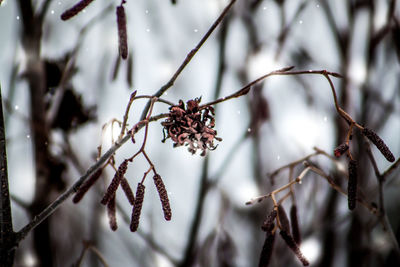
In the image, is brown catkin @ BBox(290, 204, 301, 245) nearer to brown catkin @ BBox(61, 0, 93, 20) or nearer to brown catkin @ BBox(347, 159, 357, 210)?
brown catkin @ BBox(347, 159, 357, 210)

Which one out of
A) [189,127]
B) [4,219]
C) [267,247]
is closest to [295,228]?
[267,247]

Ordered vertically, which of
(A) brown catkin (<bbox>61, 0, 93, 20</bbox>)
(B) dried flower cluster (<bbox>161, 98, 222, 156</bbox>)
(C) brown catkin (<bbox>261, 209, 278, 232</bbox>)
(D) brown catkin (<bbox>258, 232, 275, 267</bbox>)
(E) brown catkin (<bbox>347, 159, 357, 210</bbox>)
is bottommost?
(D) brown catkin (<bbox>258, 232, 275, 267</bbox>)

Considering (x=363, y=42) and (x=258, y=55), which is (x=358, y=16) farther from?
(x=258, y=55)

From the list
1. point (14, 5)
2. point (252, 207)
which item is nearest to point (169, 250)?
point (252, 207)

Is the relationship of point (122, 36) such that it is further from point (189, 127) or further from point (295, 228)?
point (295, 228)

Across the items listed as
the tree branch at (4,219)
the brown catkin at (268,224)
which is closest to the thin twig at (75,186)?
the tree branch at (4,219)

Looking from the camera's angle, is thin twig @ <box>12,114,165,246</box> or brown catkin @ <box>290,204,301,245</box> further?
brown catkin @ <box>290,204,301,245</box>

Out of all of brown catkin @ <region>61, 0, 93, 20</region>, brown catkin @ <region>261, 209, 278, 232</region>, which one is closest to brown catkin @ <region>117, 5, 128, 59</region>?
brown catkin @ <region>61, 0, 93, 20</region>

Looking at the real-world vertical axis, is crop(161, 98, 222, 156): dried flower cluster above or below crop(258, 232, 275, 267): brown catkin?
above

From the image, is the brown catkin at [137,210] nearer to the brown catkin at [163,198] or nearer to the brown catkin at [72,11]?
the brown catkin at [163,198]

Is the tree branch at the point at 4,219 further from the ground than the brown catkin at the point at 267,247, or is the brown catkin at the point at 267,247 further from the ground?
the tree branch at the point at 4,219

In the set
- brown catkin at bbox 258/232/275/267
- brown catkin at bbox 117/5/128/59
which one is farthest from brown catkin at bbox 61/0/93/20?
brown catkin at bbox 258/232/275/267
